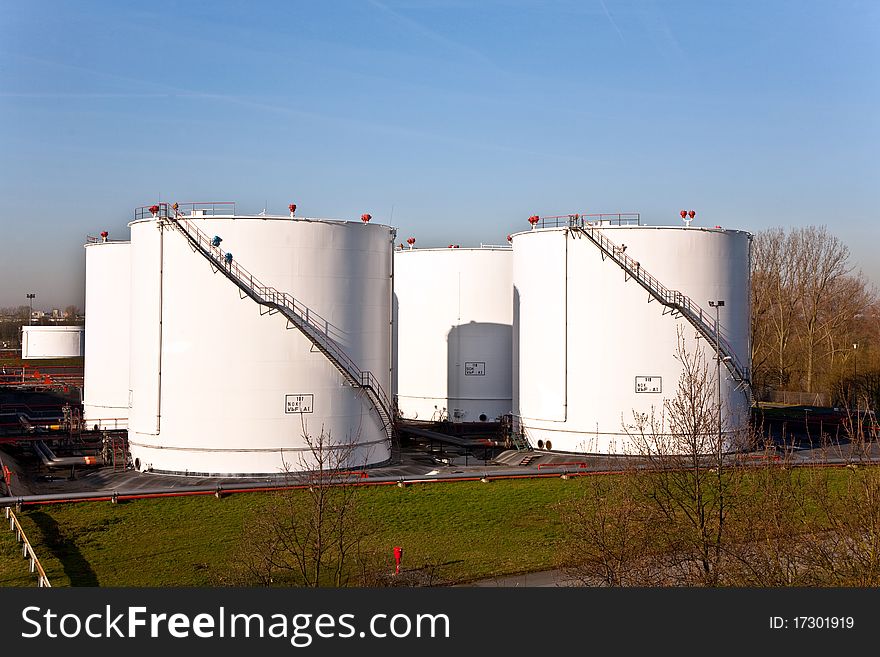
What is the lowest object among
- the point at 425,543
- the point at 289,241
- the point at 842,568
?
the point at 425,543

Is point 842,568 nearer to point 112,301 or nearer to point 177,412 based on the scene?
point 177,412

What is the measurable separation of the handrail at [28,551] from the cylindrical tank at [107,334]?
20.7 meters

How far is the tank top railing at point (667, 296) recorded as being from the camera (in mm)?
42719

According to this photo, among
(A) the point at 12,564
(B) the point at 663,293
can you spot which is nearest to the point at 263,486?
(A) the point at 12,564

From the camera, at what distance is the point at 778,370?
279 ft

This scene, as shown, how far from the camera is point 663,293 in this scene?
4288cm

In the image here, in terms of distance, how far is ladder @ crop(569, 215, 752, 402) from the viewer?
42750mm

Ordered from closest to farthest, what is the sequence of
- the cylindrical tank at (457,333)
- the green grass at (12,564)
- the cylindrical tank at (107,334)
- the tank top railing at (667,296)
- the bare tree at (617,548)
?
the bare tree at (617,548), the green grass at (12,564), the tank top railing at (667,296), the cylindrical tank at (107,334), the cylindrical tank at (457,333)

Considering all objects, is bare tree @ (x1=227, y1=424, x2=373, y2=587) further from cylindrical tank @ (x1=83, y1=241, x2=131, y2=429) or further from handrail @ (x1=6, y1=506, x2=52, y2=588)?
cylindrical tank @ (x1=83, y1=241, x2=131, y2=429)

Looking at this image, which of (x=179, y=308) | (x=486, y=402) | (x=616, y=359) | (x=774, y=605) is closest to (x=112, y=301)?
(x=179, y=308)

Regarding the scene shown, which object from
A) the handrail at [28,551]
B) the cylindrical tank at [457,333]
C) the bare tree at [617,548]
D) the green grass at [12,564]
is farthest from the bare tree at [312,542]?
the cylindrical tank at [457,333]

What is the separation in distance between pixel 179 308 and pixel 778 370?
6169 centimetres

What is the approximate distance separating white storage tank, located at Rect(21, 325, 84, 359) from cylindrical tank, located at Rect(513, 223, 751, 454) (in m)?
75.0

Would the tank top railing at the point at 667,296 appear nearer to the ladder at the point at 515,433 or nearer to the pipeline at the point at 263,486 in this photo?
the pipeline at the point at 263,486
